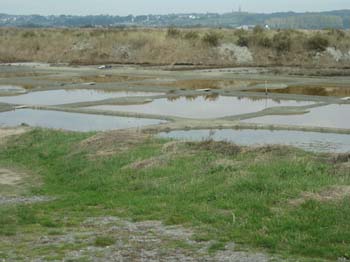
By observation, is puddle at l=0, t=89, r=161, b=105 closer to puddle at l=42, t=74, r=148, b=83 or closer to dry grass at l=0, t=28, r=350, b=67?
puddle at l=42, t=74, r=148, b=83

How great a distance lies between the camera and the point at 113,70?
52.4 m

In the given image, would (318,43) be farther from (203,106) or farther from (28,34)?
(28,34)

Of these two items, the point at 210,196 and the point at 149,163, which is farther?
the point at 149,163

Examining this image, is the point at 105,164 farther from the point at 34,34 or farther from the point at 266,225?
the point at 34,34

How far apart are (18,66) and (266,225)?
53048mm

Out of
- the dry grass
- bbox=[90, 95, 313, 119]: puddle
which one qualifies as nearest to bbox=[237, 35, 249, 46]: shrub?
the dry grass

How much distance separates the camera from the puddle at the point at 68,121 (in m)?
24.3

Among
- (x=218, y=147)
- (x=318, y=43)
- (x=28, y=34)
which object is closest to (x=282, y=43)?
(x=318, y=43)

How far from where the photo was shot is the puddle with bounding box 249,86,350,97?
33.9 metres

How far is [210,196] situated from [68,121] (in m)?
16.7

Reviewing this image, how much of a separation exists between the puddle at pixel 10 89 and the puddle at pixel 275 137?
18.7m

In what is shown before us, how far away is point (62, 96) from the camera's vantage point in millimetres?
35781

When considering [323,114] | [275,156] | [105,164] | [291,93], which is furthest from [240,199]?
[291,93]

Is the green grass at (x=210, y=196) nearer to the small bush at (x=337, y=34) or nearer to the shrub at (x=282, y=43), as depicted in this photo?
the shrub at (x=282, y=43)
